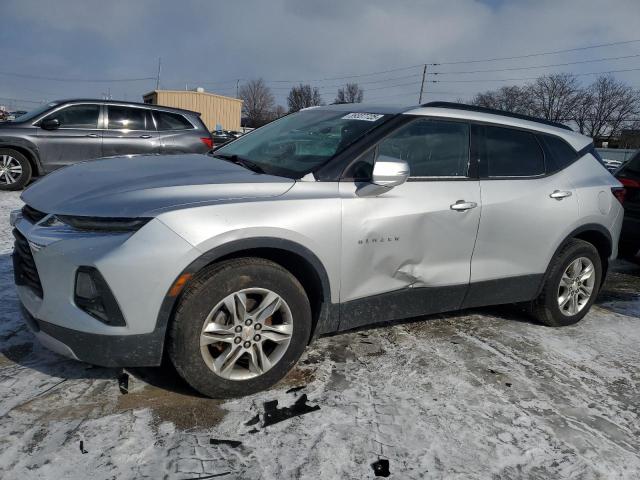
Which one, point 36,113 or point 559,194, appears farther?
point 36,113

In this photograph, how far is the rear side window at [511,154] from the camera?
3543 millimetres

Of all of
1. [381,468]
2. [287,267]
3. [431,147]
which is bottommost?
[381,468]

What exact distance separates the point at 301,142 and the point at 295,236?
37.3 inches

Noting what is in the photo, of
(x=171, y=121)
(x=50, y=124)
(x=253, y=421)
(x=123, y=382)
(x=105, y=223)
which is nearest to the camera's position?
(x=105, y=223)

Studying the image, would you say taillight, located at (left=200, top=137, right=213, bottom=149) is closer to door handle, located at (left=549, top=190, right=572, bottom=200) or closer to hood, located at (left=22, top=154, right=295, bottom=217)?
hood, located at (left=22, top=154, right=295, bottom=217)

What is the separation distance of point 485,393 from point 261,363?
4.37ft

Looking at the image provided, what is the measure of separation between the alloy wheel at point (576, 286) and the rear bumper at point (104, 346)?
10.3 feet

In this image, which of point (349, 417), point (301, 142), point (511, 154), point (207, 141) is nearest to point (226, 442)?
point (349, 417)

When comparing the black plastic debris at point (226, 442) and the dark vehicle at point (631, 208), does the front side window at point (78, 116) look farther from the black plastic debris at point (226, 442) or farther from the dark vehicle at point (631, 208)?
the dark vehicle at point (631, 208)

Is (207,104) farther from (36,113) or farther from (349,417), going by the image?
(349,417)

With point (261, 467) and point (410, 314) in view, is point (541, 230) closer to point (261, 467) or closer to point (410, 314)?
point (410, 314)

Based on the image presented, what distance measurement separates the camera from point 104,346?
Result: 7.65 ft

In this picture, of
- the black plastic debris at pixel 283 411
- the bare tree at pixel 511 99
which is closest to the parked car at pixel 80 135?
the black plastic debris at pixel 283 411

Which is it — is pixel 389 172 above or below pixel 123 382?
above
